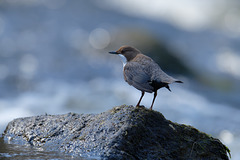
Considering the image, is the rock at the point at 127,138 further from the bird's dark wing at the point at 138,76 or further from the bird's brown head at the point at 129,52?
the bird's brown head at the point at 129,52

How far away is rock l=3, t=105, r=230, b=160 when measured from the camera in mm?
3115

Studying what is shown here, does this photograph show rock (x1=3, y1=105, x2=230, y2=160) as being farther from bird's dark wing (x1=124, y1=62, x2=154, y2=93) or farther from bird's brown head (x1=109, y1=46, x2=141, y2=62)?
bird's brown head (x1=109, y1=46, x2=141, y2=62)

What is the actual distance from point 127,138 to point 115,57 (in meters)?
6.94

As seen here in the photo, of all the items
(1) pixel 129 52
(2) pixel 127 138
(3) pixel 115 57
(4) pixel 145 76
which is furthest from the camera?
(3) pixel 115 57

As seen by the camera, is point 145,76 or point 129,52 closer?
point 145,76

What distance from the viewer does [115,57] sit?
995 centimetres

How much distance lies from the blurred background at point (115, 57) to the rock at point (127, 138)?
366 cm

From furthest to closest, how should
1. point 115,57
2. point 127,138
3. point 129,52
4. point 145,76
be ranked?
1. point 115,57
2. point 129,52
3. point 145,76
4. point 127,138

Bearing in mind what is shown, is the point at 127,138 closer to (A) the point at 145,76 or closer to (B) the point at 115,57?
(A) the point at 145,76

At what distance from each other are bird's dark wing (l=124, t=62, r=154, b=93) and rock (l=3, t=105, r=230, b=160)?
28 centimetres

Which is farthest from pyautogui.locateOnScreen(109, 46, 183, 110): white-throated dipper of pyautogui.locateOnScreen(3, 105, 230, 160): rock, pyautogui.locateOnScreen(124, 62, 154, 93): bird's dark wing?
pyautogui.locateOnScreen(3, 105, 230, 160): rock

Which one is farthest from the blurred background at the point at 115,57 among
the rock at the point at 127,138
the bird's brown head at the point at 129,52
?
the rock at the point at 127,138

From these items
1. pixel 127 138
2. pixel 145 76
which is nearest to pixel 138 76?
pixel 145 76

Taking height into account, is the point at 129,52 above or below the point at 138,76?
above
